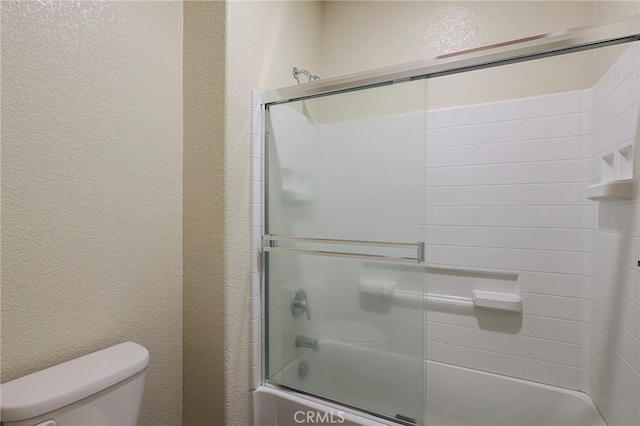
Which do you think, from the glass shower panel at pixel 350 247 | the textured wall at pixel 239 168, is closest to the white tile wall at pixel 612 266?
the glass shower panel at pixel 350 247

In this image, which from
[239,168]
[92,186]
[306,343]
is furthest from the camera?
[306,343]

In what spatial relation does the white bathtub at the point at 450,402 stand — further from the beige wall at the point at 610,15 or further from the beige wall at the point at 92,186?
the beige wall at the point at 610,15

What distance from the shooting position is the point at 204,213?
129 cm

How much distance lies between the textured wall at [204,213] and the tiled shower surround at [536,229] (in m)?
0.18

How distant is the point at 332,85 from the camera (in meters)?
1.32

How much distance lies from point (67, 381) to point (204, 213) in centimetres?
66

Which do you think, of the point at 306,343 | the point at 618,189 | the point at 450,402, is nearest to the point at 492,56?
the point at 618,189

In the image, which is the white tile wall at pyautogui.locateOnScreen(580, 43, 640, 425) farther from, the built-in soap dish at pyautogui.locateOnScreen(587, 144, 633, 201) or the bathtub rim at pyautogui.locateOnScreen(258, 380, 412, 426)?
the bathtub rim at pyautogui.locateOnScreen(258, 380, 412, 426)

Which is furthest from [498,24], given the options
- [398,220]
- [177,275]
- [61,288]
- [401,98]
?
[61,288]

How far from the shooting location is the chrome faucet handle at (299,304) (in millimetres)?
1454

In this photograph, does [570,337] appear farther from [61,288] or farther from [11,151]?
[11,151]

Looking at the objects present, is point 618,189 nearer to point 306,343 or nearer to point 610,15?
point 610,15

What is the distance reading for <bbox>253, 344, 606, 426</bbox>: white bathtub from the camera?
1289mm

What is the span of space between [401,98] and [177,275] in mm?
1124
